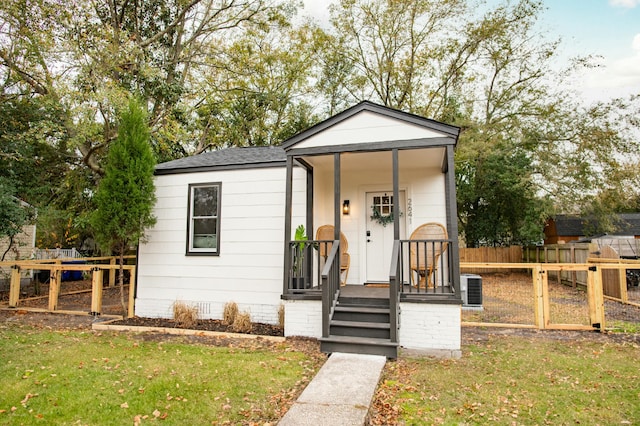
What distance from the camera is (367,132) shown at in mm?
5668

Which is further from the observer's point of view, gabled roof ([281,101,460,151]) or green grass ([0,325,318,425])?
gabled roof ([281,101,460,151])

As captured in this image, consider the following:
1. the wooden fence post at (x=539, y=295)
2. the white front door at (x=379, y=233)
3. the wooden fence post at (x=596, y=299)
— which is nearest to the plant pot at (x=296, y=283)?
the white front door at (x=379, y=233)

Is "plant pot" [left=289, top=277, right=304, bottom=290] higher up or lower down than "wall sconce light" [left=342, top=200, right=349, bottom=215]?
lower down

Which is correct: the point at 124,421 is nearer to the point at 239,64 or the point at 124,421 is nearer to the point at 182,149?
the point at 182,149

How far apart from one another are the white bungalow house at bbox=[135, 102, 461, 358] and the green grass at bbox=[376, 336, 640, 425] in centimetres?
69

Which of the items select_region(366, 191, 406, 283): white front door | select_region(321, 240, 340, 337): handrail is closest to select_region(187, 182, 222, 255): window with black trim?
select_region(321, 240, 340, 337): handrail

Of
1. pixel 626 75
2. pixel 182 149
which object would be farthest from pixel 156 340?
pixel 626 75

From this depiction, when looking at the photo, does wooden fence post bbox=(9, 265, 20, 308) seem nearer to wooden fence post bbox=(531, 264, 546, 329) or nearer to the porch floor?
the porch floor

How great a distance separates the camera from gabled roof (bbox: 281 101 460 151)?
5.32 metres

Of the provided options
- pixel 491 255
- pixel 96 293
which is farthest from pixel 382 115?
pixel 491 255

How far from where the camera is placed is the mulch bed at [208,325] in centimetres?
603

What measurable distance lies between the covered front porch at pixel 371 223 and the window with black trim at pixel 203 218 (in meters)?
1.69

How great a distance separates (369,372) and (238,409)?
1.51m

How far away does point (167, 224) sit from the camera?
289 inches
